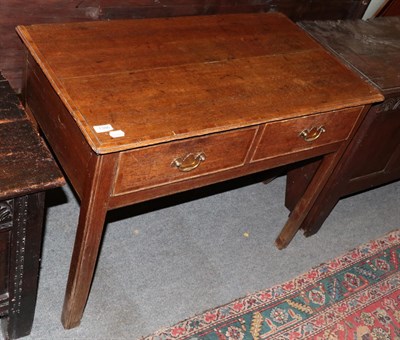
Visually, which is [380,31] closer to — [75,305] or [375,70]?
[375,70]

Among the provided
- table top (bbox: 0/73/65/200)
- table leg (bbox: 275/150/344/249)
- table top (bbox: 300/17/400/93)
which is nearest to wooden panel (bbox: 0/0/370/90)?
table top (bbox: 300/17/400/93)

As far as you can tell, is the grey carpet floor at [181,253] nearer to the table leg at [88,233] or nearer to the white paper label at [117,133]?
the table leg at [88,233]

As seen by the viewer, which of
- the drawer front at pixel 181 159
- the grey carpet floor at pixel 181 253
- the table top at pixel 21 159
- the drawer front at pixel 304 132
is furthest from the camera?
the grey carpet floor at pixel 181 253

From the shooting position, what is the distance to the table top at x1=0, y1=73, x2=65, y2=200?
52.1 inches

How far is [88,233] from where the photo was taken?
1562 millimetres

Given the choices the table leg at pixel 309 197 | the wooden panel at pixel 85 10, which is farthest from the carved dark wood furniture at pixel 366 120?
the wooden panel at pixel 85 10

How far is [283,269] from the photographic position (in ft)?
7.79

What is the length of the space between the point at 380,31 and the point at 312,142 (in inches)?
35.3

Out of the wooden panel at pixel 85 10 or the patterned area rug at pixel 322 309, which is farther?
the patterned area rug at pixel 322 309

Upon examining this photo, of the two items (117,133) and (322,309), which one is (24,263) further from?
(322,309)

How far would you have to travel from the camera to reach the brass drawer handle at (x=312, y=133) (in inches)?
70.9

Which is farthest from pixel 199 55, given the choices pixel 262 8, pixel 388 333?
pixel 388 333

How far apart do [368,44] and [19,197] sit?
1.66m

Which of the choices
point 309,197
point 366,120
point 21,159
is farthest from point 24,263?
point 366,120
